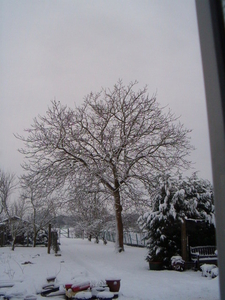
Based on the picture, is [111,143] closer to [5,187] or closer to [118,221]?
[118,221]

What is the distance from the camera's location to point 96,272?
200 cm

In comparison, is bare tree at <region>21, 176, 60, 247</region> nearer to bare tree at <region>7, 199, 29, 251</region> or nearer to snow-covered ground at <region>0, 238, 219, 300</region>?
bare tree at <region>7, 199, 29, 251</region>

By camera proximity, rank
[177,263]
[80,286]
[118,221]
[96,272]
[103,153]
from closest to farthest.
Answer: [80,286], [96,272], [177,263], [118,221], [103,153]

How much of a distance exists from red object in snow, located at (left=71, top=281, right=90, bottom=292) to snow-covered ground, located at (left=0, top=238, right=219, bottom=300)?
4cm

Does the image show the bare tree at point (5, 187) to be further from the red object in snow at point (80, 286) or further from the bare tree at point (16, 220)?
the red object in snow at point (80, 286)

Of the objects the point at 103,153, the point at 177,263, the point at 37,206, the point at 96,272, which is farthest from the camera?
the point at 103,153

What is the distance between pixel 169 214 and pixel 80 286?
1.06 metres

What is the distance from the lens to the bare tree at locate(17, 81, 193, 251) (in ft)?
8.71

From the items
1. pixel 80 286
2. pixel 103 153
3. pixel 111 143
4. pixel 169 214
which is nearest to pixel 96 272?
pixel 80 286

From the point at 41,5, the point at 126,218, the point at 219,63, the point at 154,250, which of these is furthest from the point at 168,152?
the point at 219,63

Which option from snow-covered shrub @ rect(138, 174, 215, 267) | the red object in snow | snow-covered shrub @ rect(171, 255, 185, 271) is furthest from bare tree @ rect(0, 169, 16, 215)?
snow-covered shrub @ rect(171, 255, 185, 271)

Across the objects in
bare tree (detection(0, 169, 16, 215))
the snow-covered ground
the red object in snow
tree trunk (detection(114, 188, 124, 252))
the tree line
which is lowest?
the red object in snow

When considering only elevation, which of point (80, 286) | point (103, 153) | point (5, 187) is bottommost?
point (80, 286)

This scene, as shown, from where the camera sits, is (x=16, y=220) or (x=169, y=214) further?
(x=169, y=214)
